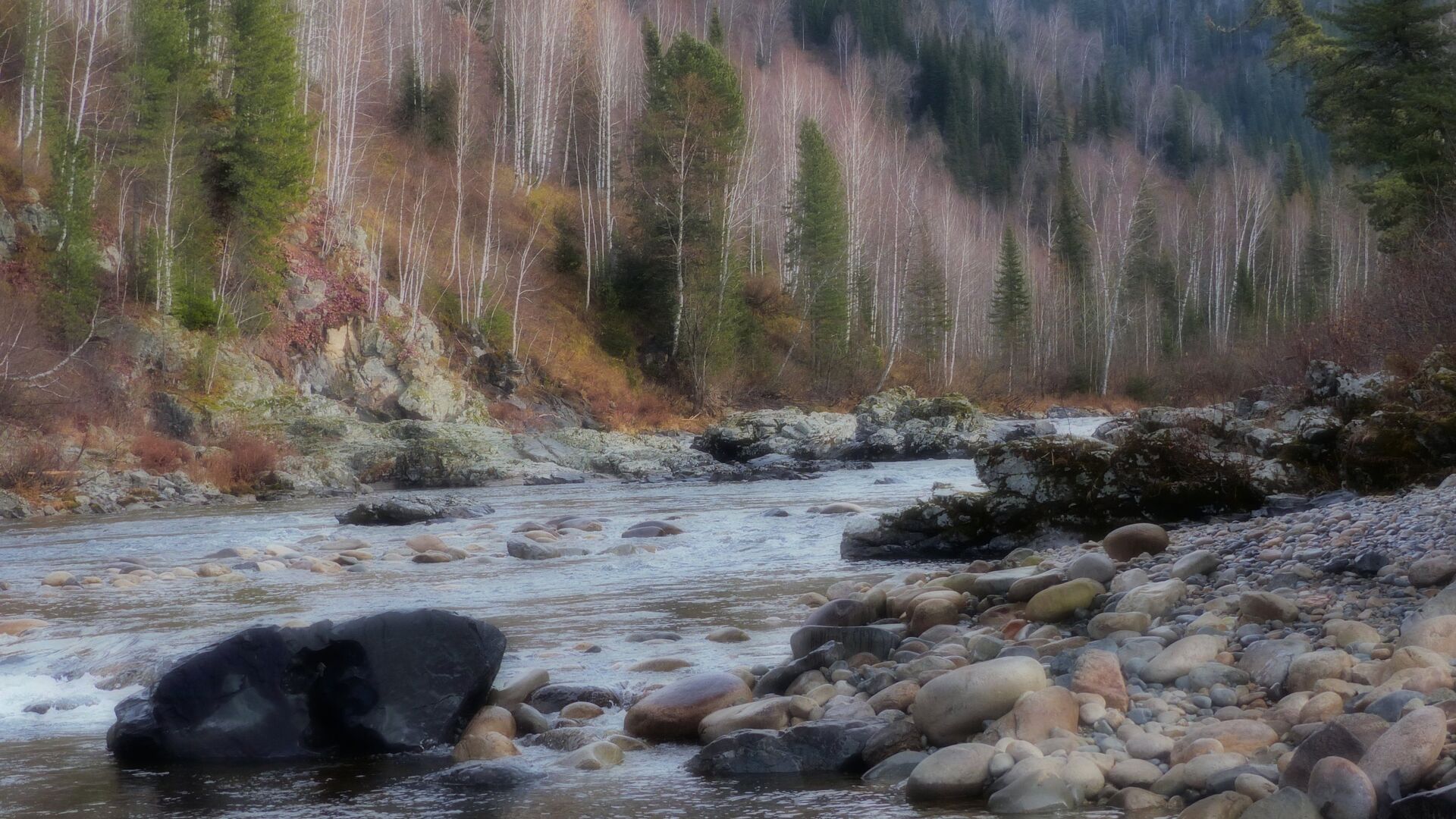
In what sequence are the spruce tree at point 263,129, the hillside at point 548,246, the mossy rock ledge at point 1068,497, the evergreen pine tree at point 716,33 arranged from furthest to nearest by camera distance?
1. the evergreen pine tree at point 716,33
2. the spruce tree at point 263,129
3. the hillside at point 548,246
4. the mossy rock ledge at point 1068,497

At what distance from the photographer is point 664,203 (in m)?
35.1

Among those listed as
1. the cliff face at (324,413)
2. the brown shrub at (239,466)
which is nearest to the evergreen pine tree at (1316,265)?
the cliff face at (324,413)

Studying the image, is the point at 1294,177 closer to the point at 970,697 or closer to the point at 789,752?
the point at 970,697

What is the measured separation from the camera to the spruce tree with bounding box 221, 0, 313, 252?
90.0ft

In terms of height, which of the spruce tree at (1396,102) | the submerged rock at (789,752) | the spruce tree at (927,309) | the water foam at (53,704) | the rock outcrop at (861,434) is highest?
the spruce tree at (1396,102)

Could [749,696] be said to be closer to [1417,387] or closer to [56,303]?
[1417,387]

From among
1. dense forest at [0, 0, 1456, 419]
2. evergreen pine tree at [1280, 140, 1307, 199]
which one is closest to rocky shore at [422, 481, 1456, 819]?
dense forest at [0, 0, 1456, 419]

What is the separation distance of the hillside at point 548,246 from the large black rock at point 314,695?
10.1 meters

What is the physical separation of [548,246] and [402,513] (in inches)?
927

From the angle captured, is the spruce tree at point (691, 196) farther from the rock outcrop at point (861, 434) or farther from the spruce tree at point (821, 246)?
the rock outcrop at point (861, 434)

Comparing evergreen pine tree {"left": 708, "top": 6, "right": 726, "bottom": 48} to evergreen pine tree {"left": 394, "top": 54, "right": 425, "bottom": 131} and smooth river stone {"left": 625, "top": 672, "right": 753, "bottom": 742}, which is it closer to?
evergreen pine tree {"left": 394, "top": 54, "right": 425, "bottom": 131}

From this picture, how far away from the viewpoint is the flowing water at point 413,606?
4.18m

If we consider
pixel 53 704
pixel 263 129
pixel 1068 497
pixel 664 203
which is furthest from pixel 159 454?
pixel 664 203

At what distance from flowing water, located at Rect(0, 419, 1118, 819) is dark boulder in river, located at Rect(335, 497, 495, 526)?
1.36 ft
